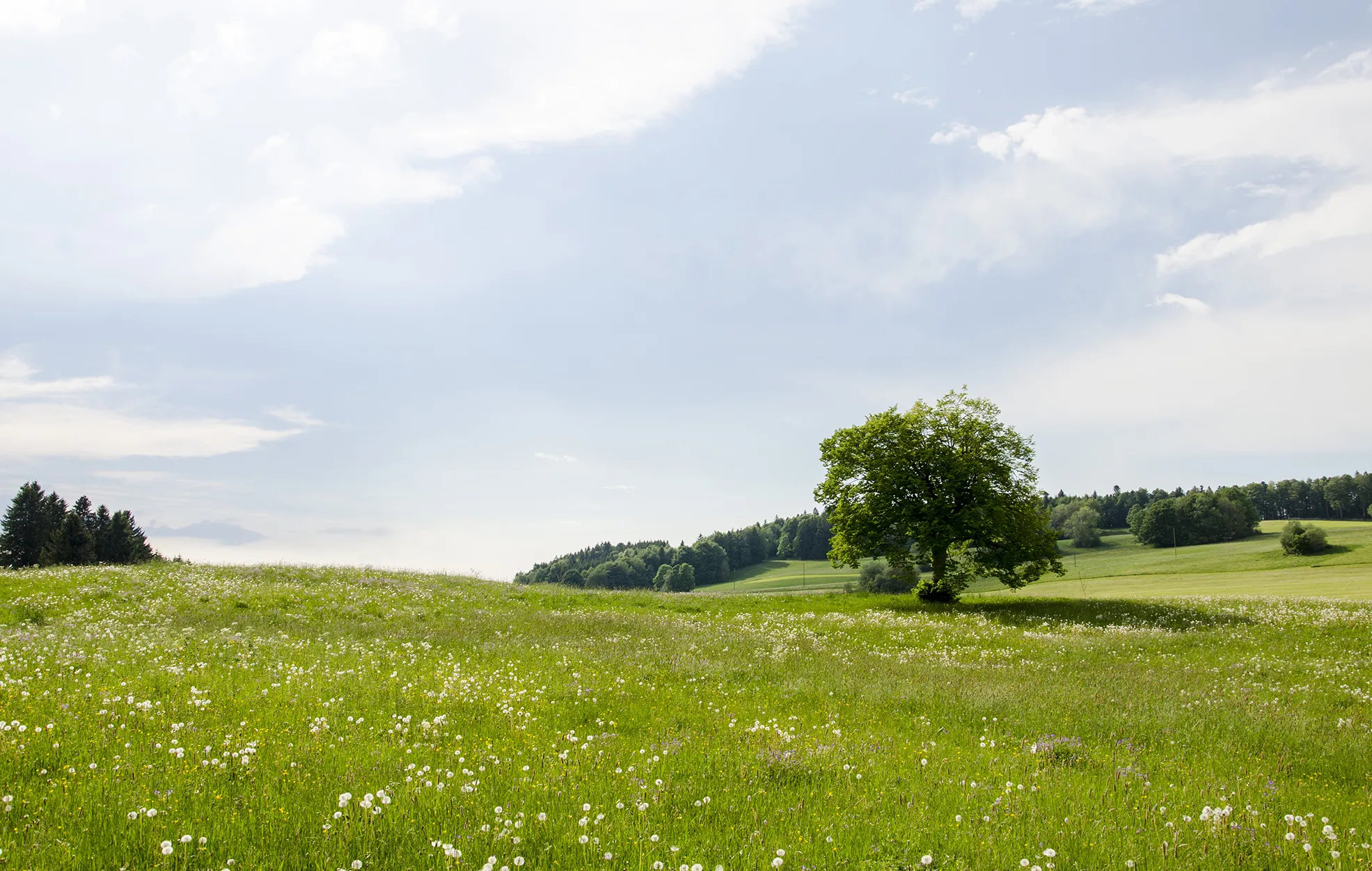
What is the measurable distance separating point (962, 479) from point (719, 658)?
71.8 ft

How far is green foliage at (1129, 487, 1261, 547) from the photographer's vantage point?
124 m

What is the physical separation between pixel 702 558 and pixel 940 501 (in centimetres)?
12576

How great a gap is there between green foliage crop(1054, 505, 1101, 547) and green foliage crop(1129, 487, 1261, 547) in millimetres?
10570

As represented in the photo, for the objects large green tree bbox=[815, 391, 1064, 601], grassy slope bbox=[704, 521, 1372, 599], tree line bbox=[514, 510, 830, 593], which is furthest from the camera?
tree line bbox=[514, 510, 830, 593]

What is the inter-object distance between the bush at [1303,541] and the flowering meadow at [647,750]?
90779 millimetres

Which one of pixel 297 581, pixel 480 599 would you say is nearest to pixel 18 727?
pixel 480 599

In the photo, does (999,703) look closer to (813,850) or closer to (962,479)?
(813,850)

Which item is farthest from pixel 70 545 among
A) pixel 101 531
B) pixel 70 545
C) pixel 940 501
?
pixel 940 501

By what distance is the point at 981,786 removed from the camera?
7.34 m

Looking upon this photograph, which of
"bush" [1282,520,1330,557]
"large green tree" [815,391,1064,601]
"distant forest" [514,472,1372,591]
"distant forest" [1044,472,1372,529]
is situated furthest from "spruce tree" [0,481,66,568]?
"distant forest" [1044,472,1372,529]

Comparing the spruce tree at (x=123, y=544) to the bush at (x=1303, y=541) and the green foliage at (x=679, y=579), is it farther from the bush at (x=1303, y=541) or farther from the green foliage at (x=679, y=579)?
the bush at (x=1303, y=541)

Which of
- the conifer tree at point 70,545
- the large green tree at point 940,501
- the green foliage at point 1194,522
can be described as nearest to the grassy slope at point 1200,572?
the green foliage at point 1194,522

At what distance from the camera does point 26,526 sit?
256 ft

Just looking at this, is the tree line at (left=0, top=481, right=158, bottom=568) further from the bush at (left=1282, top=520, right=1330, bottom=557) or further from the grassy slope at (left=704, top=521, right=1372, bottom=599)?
the bush at (left=1282, top=520, right=1330, bottom=557)
